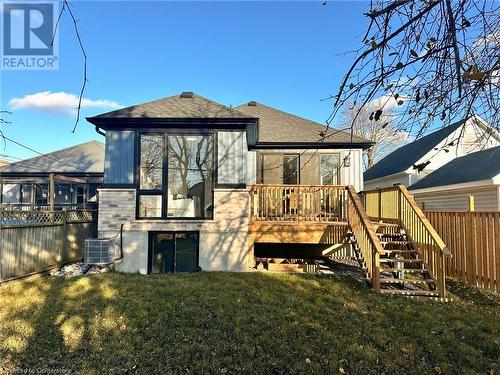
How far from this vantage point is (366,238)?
710cm

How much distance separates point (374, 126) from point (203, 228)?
47.2ft

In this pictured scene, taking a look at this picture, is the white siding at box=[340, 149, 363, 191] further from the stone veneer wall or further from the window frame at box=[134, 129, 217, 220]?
the window frame at box=[134, 129, 217, 220]

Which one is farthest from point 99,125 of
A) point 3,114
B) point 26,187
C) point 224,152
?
point 26,187

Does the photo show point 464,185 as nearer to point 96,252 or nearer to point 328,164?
point 328,164

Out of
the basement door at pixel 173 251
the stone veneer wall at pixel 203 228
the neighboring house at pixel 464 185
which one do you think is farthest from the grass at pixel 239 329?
the neighboring house at pixel 464 185

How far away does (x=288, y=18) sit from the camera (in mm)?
4336

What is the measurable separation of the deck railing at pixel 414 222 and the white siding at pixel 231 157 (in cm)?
430

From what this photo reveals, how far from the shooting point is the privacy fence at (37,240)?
6274mm

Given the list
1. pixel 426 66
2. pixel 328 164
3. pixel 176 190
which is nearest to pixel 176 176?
Result: pixel 176 190

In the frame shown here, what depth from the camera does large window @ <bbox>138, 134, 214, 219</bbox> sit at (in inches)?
327

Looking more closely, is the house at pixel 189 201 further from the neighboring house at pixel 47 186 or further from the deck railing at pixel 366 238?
the neighboring house at pixel 47 186

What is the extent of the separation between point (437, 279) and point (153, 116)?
756 centimetres

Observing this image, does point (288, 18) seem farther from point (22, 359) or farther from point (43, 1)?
point (22, 359)

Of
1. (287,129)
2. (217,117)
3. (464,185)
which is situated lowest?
(464,185)
